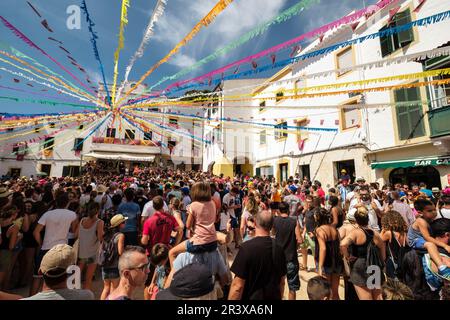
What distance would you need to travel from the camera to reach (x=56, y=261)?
69.0 inches

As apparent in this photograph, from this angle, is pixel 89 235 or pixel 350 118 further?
pixel 350 118

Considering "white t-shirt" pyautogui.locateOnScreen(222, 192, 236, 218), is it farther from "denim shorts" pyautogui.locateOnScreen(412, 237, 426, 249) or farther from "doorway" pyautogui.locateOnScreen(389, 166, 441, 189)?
"doorway" pyautogui.locateOnScreen(389, 166, 441, 189)

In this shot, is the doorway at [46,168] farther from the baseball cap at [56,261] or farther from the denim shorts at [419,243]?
the denim shorts at [419,243]

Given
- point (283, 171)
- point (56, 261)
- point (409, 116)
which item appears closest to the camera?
point (56, 261)

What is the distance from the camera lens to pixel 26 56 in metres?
5.53

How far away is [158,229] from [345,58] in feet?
45.0

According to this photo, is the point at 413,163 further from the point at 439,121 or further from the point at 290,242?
the point at 290,242

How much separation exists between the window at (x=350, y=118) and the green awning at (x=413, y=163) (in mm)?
2443

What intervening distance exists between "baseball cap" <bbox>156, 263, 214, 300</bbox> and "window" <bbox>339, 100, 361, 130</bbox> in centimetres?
1237

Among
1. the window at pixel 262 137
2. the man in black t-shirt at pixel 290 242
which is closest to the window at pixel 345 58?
the window at pixel 262 137

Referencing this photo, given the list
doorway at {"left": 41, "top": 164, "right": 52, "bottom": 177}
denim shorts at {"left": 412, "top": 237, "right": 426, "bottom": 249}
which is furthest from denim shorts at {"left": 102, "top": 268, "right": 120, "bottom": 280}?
doorway at {"left": 41, "top": 164, "right": 52, "bottom": 177}

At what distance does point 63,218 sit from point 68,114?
7.91 meters

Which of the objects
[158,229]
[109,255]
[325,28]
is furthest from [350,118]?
[109,255]

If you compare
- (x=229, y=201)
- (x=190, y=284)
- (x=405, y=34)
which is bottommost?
(x=190, y=284)
